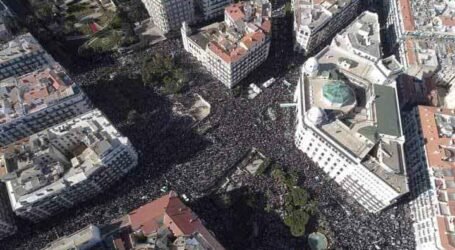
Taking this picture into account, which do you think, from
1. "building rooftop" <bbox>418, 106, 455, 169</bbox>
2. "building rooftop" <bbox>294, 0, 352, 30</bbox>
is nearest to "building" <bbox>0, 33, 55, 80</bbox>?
"building rooftop" <bbox>294, 0, 352, 30</bbox>

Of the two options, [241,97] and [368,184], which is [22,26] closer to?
[241,97]

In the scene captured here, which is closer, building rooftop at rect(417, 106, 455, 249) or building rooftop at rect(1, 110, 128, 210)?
building rooftop at rect(417, 106, 455, 249)

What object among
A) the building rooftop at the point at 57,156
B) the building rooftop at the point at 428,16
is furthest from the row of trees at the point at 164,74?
the building rooftop at the point at 428,16

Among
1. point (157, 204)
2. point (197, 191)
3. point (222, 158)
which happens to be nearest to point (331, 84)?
point (222, 158)

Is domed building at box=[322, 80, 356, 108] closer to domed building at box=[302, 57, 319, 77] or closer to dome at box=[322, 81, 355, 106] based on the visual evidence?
dome at box=[322, 81, 355, 106]

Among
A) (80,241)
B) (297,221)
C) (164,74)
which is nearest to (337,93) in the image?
(297,221)

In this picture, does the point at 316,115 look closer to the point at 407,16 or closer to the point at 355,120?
the point at 355,120

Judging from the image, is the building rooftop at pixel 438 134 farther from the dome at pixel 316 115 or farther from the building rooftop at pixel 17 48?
the building rooftop at pixel 17 48
